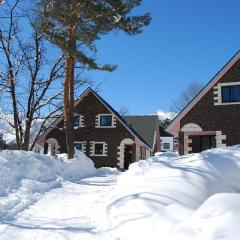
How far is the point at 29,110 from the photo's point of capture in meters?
26.4

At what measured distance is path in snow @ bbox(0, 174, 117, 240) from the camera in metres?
7.00

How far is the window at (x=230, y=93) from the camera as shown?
71.7 feet

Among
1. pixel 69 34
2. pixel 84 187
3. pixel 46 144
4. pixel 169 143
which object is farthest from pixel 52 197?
pixel 169 143

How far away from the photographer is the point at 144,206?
23.5 ft

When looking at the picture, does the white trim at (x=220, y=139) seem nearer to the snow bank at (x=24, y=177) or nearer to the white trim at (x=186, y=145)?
the white trim at (x=186, y=145)

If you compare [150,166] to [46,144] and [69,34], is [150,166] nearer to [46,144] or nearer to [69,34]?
[69,34]

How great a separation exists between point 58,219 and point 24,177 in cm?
517

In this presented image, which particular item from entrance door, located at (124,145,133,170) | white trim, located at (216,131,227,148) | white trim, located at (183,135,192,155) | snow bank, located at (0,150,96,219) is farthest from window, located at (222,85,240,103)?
entrance door, located at (124,145,133,170)

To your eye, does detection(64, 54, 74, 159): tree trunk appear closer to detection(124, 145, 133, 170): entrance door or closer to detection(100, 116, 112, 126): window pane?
detection(100, 116, 112, 126): window pane

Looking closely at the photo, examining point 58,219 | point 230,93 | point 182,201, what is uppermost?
point 230,93

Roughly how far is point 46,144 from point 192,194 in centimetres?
2900

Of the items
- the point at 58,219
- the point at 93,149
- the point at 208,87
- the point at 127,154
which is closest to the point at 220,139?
the point at 208,87

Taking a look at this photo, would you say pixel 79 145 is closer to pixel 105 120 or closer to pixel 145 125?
pixel 105 120

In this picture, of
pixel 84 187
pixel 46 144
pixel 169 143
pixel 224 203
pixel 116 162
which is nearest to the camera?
pixel 224 203
